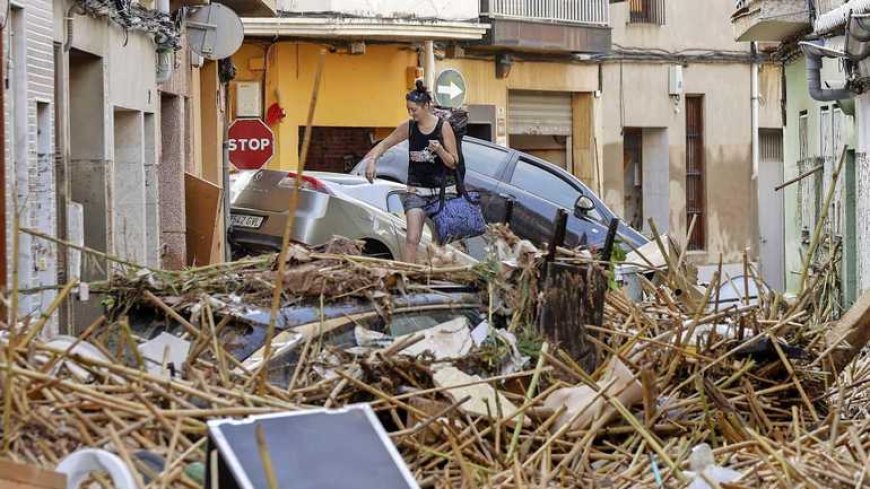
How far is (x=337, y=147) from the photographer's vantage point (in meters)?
29.8

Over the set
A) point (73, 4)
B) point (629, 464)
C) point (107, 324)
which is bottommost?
point (629, 464)

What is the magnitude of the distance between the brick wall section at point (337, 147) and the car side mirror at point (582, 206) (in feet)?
31.9

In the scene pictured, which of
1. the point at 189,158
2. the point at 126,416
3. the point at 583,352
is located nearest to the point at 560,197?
the point at 189,158

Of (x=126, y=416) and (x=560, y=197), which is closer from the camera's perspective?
(x=126, y=416)

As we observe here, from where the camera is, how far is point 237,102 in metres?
27.9

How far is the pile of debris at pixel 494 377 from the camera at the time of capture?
660 cm

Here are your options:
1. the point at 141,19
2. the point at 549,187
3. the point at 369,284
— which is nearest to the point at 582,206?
the point at 549,187

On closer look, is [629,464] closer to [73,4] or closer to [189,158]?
[73,4]

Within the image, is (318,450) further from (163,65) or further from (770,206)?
(770,206)

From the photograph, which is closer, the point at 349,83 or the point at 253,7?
the point at 253,7

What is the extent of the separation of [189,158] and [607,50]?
13082 millimetres

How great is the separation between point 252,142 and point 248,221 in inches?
163

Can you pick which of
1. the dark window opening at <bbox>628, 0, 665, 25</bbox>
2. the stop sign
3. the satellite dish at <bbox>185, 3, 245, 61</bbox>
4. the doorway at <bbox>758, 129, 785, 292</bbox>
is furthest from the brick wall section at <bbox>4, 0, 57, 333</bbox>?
the dark window opening at <bbox>628, 0, 665, 25</bbox>

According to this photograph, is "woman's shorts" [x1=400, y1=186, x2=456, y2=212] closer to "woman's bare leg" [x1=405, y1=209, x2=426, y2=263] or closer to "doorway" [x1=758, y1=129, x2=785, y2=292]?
"woman's bare leg" [x1=405, y1=209, x2=426, y2=263]
